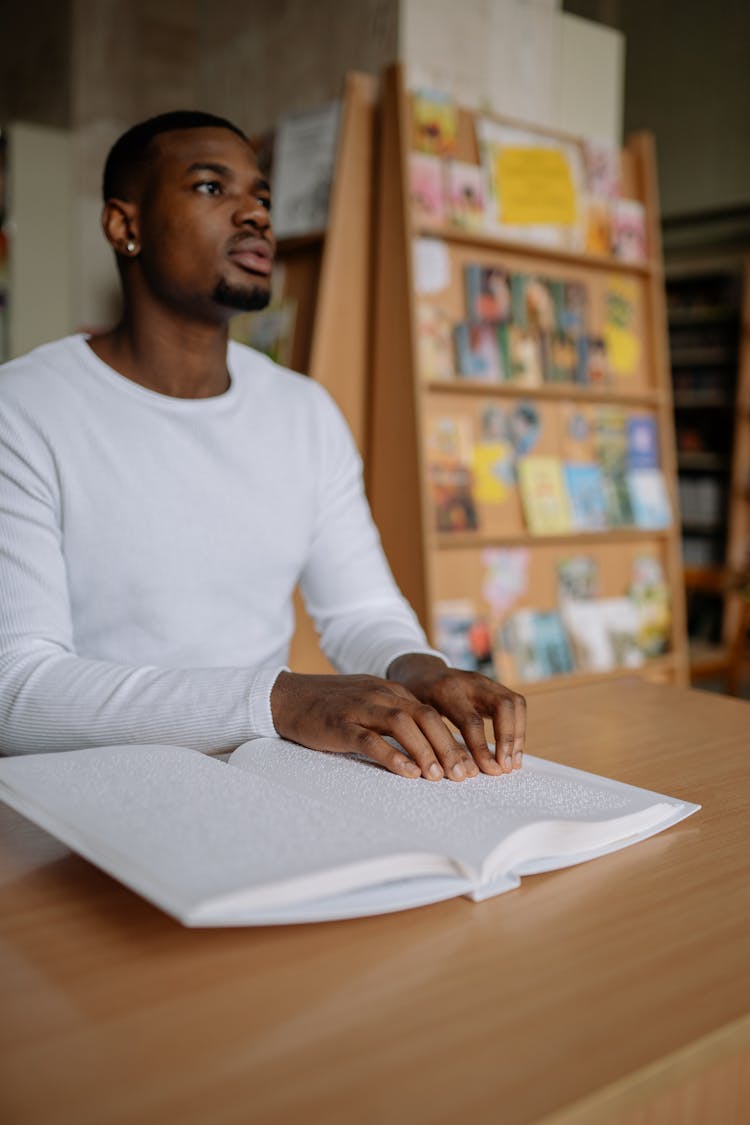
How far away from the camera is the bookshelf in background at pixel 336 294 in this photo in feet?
8.64

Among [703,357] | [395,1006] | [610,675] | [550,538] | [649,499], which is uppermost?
[703,357]

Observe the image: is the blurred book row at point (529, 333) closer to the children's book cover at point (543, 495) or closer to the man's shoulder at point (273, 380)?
the children's book cover at point (543, 495)

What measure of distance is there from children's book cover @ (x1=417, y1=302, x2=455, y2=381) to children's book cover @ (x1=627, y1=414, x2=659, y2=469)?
2.33ft

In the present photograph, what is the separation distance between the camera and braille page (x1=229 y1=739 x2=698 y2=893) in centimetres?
67

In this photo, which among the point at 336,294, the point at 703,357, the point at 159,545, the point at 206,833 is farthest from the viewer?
the point at 703,357

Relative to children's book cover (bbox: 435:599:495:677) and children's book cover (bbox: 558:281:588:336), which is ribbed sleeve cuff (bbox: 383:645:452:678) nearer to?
children's book cover (bbox: 435:599:495:677)

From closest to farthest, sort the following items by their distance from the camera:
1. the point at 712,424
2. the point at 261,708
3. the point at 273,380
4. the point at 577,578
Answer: the point at 261,708, the point at 273,380, the point at 577,578, the point at 712,424

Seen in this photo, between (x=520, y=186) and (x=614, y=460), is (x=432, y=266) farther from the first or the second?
(x=614, y=460)

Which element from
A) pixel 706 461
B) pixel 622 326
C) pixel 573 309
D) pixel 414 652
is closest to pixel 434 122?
pixel 573 309

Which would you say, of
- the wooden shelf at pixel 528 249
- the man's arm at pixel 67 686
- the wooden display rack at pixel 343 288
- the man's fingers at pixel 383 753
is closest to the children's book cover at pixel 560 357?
the wooden shelf at pixel 528 249

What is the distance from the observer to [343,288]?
270 centimetres

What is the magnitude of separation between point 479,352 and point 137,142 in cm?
157

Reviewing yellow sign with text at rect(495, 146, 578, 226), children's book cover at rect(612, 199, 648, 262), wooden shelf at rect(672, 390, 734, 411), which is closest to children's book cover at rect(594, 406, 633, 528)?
children's book cover at rect(612, 199, 648, 262)

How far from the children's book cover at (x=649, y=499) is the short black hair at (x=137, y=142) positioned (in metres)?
2.06
